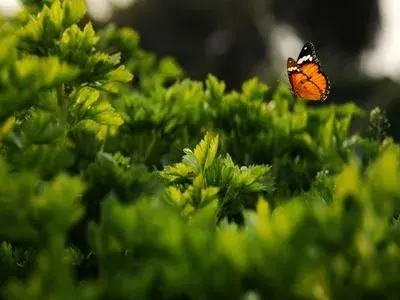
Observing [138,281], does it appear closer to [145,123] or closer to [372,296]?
[372,296]

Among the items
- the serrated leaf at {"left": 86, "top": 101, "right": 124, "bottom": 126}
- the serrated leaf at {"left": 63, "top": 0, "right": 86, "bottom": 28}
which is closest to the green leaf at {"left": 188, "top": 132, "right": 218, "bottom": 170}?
the serrated leaf at {"left": 86, "top": 101, "right": 124, "bottom": 126}

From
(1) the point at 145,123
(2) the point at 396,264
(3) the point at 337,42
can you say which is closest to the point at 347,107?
(1) the point at 145,123

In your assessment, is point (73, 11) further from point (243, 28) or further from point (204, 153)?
point (243, 28)

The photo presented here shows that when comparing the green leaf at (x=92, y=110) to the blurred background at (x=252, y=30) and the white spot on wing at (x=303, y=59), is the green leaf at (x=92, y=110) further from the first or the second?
the blurred background at (x=252, y=30)

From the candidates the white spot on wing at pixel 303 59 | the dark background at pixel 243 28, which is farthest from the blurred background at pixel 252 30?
the white spot on wing at pixel 303 59

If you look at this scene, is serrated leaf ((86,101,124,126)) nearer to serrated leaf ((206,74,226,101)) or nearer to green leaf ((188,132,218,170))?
green leaf ((188,132,218,170))
